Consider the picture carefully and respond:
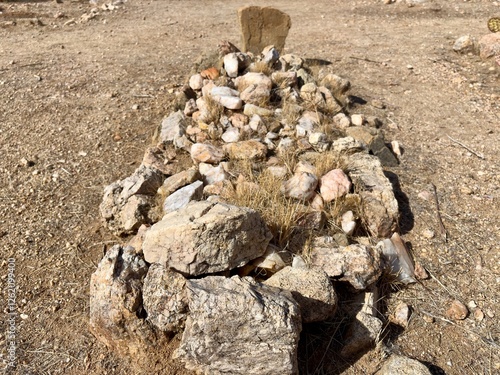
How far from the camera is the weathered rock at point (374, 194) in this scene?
3461mm

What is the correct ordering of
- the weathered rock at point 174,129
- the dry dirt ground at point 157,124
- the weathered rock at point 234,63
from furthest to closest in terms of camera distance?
1. the weathered rock at point 234,63
2. the weathered rock at point 174,129
3. the dry dirt ground at point 157,124

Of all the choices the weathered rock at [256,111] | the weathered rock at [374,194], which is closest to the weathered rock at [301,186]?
the weathered rock at [374,194]

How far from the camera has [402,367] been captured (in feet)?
8.09

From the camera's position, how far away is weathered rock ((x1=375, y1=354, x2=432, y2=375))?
7.98 feet

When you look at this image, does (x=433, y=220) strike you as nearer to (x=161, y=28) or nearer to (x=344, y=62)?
(x=344, y=62)

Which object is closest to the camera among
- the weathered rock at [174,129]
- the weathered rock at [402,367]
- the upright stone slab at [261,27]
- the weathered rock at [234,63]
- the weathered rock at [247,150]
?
the weathered rock at [402,367]

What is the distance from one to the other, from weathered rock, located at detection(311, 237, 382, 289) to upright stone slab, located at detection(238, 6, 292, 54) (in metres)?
3.96

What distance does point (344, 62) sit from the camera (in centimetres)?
684

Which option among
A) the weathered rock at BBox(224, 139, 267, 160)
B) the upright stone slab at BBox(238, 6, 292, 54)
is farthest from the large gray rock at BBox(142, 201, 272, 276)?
the upright stone slab at BBox(238, 6, 292, 54)

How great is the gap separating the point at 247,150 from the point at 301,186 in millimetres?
734

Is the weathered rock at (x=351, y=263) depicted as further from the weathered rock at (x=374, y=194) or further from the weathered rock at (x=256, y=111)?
the weathered rock at (x=256, y=111)

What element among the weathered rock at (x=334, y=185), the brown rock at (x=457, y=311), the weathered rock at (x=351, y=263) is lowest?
the brown rock at (x=457, y=311)

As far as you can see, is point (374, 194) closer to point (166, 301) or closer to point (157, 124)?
point (166, 301)

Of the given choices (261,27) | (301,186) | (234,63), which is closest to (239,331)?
(301,186)
